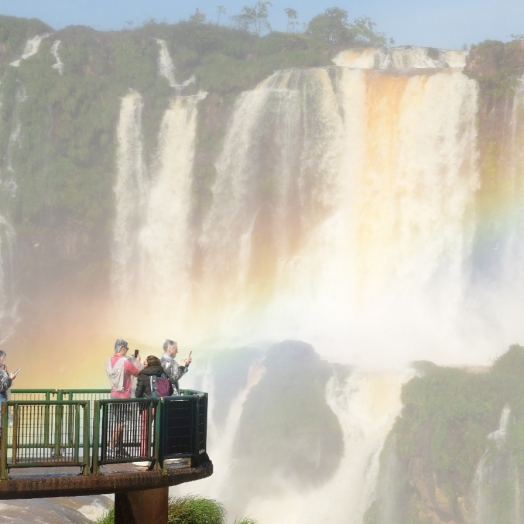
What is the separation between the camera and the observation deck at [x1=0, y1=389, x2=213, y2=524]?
33.4 ft

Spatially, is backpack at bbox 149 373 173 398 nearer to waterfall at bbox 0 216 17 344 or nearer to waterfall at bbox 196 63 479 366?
waterfall at bbox 196 63 479 366

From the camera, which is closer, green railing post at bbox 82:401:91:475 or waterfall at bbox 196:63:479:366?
green railing post at bbox 82:401:91:475

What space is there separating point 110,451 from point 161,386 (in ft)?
5.56

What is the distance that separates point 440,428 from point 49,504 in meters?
15.5

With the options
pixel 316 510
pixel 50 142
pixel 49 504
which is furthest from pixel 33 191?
pixel 49 504

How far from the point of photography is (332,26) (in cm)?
6519

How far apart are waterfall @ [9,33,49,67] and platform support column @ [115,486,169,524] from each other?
4089 cm

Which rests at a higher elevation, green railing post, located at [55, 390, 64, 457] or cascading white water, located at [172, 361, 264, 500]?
green railing post, located at [55, 390, 64, 457]

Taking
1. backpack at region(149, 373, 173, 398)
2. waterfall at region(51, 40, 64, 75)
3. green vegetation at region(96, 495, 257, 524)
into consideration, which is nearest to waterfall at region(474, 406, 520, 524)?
green vegetation at region(96, 495, 257, 524)

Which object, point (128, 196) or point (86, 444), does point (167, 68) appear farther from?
point (86, 444)

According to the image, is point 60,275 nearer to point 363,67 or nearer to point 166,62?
point 166,62

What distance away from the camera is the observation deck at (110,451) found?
33.4 ft

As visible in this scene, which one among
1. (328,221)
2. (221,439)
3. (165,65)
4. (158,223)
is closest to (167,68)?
(165,65)

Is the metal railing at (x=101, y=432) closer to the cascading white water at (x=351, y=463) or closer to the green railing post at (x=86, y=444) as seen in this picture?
the green railing post at (x=86, y=444)
